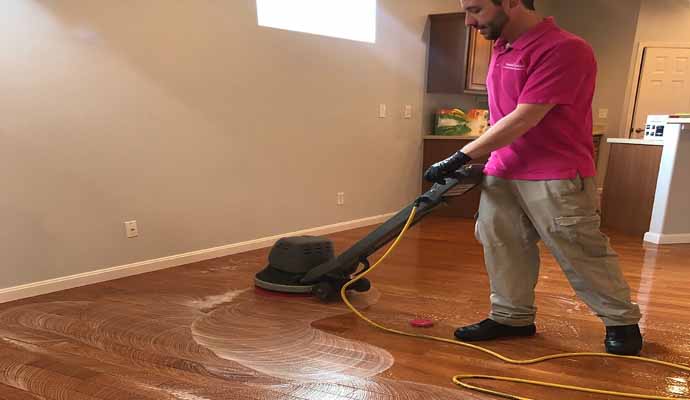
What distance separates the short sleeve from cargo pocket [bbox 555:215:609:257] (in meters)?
0.38

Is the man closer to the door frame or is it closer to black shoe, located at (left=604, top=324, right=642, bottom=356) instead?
black shoe, located at (left=604, top=324, right=642, bottom=356)

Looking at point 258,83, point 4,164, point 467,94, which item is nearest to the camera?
point 4,164

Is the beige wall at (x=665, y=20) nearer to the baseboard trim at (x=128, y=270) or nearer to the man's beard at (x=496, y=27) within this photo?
the baseboard trim at (x=128, y=270)

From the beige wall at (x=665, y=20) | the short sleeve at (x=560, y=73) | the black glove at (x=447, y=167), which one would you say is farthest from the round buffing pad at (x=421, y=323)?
the beige wall at (x=665, y=20)

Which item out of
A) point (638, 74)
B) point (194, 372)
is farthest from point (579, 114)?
point (638, 74)

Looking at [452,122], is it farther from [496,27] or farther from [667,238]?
[496,27]

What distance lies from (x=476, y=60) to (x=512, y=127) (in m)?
2.94

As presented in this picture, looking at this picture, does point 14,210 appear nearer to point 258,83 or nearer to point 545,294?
point 258,83

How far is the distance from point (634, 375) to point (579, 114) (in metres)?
0.88

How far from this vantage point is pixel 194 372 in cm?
151

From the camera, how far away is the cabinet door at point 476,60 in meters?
4.04

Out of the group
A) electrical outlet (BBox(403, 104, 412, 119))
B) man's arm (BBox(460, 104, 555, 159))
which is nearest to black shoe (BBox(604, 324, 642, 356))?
man's arm (BBox(460, 104, 555, 159))

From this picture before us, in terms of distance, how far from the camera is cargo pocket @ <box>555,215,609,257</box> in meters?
1.48

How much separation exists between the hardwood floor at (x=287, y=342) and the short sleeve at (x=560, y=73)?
2.95 ft
